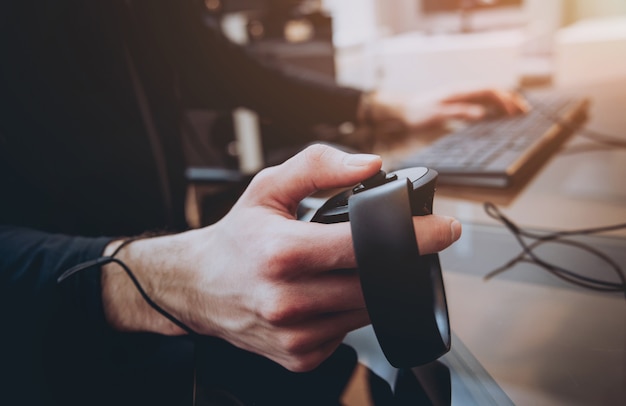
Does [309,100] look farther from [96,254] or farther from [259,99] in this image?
[96,254]

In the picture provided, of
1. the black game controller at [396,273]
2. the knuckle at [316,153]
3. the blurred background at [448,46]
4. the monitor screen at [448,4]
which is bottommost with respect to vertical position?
the blurred background at [448,46]

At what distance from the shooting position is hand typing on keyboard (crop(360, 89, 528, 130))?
912 millimetres

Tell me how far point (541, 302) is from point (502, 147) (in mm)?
359

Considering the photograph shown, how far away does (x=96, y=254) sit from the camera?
1.42 ft

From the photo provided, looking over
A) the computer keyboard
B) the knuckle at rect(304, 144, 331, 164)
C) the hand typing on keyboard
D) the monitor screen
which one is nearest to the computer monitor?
the monitor screen

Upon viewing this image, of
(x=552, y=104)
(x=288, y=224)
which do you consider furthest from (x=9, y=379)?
(x=552, y=104)

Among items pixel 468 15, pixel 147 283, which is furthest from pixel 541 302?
pixel 468 15

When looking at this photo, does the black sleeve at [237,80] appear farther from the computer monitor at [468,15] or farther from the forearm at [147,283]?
the computer monitor at [468,15]

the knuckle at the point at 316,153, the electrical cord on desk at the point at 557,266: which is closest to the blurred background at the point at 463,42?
the electrical cord on desk at the point at 557,266

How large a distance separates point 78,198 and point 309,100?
0.53 metres

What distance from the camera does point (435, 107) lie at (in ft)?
3.21

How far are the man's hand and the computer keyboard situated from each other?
35 cm

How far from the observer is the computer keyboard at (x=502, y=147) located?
62 centimetres

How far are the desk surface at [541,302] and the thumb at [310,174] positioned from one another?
0.14 metres
